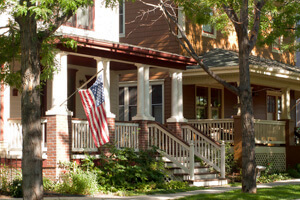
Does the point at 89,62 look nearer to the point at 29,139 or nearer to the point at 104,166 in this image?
the point at 104,166

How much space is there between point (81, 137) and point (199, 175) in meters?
4.56

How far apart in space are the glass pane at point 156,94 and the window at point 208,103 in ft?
5.81

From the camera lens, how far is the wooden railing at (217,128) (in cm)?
2194

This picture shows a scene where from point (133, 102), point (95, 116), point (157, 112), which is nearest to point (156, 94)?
point (157, 112)

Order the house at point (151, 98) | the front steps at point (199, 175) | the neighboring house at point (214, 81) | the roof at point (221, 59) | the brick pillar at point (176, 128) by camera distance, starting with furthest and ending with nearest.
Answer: the neighboring house at point (214, 81), the roof at point (221, 59), the brick pillar at point (176, 128), the front steps at point (199, 175), the house at point (151, 98)

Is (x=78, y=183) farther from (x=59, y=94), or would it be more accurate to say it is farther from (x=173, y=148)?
(x=173, y=148)

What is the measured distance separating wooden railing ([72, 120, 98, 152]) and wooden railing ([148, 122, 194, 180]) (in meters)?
2.55

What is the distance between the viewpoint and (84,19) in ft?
65.1

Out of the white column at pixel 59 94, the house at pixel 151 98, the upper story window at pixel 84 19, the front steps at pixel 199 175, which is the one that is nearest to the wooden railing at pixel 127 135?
the house at pixel 151 98

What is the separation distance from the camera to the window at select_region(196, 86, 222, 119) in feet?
81.3

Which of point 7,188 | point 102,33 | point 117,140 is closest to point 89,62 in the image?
point 102,33

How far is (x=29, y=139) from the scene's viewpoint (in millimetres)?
10594

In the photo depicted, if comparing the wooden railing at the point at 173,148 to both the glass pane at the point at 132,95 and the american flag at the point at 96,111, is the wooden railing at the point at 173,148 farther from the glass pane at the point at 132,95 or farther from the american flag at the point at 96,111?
the glass pane at the point at 132,95

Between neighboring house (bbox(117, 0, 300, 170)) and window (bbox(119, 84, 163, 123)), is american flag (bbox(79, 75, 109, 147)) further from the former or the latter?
window (bbox(119, 84, 163, 123))
